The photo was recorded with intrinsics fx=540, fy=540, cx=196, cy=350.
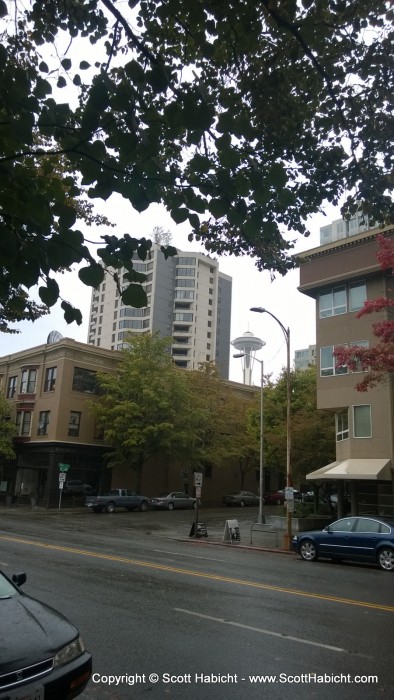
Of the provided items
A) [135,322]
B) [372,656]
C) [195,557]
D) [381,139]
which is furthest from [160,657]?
[135,322]

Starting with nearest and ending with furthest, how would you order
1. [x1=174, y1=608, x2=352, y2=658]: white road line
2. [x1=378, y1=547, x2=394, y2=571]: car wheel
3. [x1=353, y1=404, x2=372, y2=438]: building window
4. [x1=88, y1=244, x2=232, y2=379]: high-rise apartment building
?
[x1=174, y1=608, x2=352, y2=658]: white road line
[x1=378, y1=547, x2=394, y2=571]: car wheel
[x1=353, y1=404, x2=372, y2=438]: building window
[x1=88, y1=244, x2=232, y2=379]: high-rise apartment building

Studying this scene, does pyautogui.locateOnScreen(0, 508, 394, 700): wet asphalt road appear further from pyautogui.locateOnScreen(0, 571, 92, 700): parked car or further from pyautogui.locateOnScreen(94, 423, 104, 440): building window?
pyautogui.locateOnScreen(94, 423, 104, 440): building window

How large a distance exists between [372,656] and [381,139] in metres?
6.44

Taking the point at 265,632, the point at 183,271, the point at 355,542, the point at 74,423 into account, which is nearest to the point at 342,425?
the point at 355,542

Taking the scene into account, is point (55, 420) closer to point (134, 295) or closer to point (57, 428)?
point (57, 428)

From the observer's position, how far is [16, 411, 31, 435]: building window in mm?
42844

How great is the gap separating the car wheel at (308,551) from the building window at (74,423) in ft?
88.3

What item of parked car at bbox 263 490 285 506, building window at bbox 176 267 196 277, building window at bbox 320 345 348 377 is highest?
building window at bbox 176 267 196 277

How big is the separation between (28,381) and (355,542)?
3366 centimetres

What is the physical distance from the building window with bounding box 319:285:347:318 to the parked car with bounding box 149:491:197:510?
19.4m

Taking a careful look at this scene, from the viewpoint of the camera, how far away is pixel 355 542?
52.6 feet

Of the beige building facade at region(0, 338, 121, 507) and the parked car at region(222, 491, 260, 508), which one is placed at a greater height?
the beige building facade at region(0, 338, 121, 507)

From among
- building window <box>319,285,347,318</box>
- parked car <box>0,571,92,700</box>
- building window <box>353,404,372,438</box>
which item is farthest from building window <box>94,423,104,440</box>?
parked car <box>0,571,92,700</box>

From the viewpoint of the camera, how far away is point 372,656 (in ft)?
20.8
